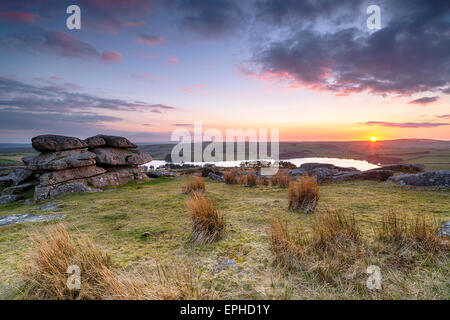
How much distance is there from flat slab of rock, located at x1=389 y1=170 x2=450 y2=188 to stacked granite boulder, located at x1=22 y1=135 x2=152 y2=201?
15.9 metres

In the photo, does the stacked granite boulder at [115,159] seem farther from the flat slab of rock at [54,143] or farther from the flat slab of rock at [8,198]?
the flat slab of rock at [8,198]

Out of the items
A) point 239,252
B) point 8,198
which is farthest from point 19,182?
point 239,252

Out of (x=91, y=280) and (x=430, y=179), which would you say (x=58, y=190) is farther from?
(x=430, y=179)

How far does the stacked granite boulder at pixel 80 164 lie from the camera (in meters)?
10.4

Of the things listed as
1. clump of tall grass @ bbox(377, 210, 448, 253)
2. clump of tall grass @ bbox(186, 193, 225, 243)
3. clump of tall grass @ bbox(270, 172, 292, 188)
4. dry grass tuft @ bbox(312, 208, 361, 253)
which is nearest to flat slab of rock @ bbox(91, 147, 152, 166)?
clump of tall grass @ bbox(270, 172, 292, 188)

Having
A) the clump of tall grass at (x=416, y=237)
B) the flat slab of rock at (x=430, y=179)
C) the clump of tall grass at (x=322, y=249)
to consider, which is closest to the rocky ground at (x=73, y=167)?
the clump of tall grass at (x=322, y=249)

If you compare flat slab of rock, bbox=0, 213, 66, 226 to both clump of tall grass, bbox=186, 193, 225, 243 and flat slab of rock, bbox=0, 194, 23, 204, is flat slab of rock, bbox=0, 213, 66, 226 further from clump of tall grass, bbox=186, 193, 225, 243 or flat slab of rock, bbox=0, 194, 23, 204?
flat slab of rock, bbox=0, 194, 23, 204

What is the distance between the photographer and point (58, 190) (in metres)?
10.1

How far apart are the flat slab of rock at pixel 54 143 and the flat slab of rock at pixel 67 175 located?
6.52ft

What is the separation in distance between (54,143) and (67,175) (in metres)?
2.75

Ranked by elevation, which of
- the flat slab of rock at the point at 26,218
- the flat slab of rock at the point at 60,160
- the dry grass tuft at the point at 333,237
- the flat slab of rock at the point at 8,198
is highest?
the flat slab of rock at the point at 60,160

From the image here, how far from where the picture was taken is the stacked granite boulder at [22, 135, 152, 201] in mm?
10445
